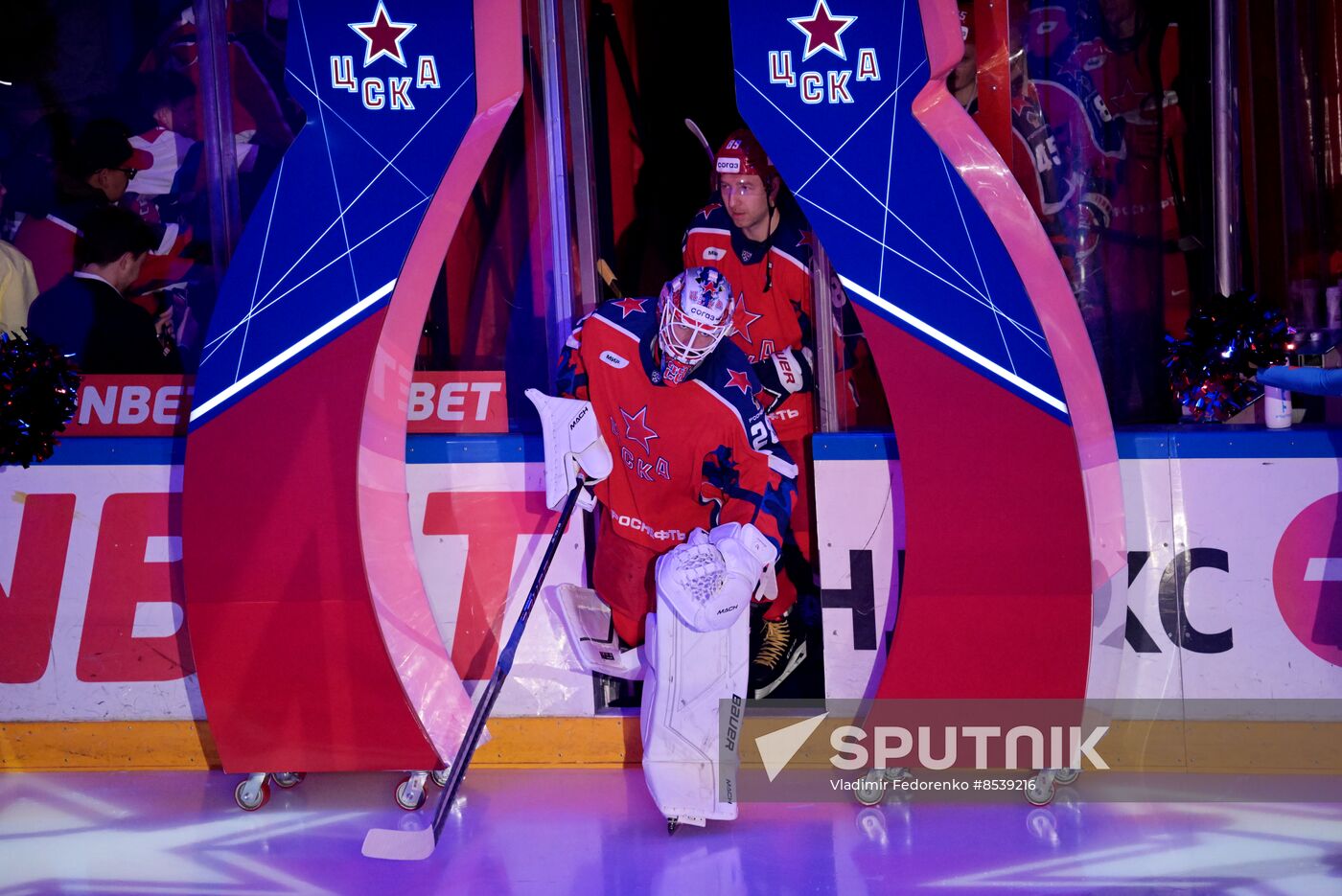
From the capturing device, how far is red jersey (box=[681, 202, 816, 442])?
3561 mm

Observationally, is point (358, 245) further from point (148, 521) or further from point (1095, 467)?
point (1095, 467)

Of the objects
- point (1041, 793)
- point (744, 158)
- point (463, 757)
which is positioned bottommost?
point (1041, 793)

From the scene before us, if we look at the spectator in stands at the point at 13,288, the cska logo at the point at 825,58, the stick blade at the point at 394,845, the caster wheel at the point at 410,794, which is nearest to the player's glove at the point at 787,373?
the cska logo at the point at 825,58

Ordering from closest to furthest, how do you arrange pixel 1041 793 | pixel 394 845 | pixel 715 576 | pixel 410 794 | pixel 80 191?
pixel 394 845 → pixel 715 576 → pixel 1041 793 → pixel 410 794 → pixel 80 191

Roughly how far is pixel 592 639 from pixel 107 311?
183cm

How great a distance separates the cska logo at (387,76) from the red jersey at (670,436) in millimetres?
739

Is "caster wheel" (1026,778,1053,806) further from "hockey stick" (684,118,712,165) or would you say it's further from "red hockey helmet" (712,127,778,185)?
"hockey stick" (684,118,712,165)

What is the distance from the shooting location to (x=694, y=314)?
3006 mm

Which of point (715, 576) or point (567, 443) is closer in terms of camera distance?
point (715, 576)

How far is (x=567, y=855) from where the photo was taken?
119 inches

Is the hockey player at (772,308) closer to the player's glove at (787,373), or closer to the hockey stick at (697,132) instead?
the player's glove at (787,373)

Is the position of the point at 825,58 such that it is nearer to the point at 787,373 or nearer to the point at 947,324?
the point at 947,324

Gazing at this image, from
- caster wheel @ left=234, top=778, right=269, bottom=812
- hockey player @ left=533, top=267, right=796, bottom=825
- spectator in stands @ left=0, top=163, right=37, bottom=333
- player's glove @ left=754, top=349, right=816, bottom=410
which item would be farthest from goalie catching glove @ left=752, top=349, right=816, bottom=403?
spectator in stands @ left=0, top=163, right=37, bottom=333

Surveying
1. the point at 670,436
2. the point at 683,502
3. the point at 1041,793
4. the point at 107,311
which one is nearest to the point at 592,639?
the point at 683,502
